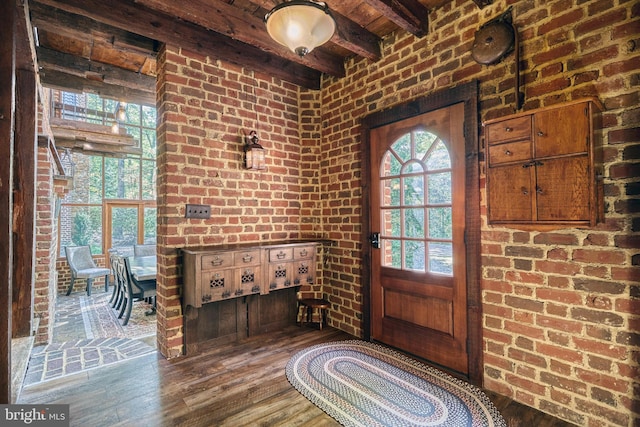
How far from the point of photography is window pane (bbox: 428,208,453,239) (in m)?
2.49

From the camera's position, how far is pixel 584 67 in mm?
1821

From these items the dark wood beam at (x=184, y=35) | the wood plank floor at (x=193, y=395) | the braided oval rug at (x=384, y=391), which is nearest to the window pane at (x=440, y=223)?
the braided oval rug at (x=384, y=391)

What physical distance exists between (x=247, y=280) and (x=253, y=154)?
3.89 ft

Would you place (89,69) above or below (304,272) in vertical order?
above

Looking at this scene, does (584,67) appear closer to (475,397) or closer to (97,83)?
(475,397)

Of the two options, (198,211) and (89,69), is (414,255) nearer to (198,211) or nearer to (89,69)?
(198,211)

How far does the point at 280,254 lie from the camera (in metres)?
2.99

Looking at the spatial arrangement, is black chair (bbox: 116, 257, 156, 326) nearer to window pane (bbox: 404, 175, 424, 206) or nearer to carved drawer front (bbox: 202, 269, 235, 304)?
carved drawer front (bbox: 202, 269, 235, 304)

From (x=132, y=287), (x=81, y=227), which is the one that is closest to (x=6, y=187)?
(x=132, y=287)

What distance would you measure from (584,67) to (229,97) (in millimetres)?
2711

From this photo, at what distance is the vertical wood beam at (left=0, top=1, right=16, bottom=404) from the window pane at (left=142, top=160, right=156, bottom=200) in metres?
6.32

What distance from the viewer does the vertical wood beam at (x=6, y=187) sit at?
152 centimetres

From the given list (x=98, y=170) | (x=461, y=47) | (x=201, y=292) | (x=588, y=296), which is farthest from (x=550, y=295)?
(x=98, y=170)

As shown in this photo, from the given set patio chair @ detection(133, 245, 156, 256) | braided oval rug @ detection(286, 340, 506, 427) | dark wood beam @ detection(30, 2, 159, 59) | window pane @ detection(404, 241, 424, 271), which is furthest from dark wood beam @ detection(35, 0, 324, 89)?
patio chair @ detection(133, 245, 156, 256)
